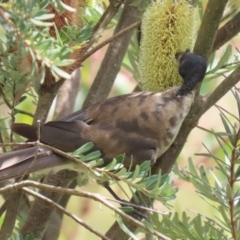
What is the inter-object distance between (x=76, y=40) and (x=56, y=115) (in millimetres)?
472

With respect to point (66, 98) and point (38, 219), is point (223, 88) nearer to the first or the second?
point (38, 219)

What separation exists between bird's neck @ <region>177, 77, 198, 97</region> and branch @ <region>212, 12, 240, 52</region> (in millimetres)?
57

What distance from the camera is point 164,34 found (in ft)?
2.09

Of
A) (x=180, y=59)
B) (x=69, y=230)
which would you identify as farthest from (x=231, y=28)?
(x=69, y=230)

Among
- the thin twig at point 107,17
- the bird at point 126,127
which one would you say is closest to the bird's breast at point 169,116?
the bird at point 126,127

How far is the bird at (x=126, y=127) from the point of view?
70 cm

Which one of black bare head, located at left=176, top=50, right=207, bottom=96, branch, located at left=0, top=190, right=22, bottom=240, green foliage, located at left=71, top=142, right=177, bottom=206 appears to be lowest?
branch, located at left=0, top=190, right=22, bottom=240

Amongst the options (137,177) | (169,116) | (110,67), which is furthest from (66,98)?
(137,177)

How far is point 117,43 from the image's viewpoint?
0.86 meters

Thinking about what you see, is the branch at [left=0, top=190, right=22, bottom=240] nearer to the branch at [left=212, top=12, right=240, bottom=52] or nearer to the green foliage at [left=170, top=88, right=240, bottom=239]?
the green foliage at [left=170, top=88, right=240, bottom=239]

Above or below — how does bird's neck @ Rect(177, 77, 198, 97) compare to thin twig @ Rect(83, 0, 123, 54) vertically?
below

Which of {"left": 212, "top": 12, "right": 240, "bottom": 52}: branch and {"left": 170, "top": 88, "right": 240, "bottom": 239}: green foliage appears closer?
{"left": 170, "top": 88, "right": 240, "bottom": 239}: green foliage

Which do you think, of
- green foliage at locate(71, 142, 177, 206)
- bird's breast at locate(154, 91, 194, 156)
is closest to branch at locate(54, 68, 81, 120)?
bird's breast at locate(154, 91, 194, 156)

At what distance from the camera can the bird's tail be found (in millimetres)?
643
